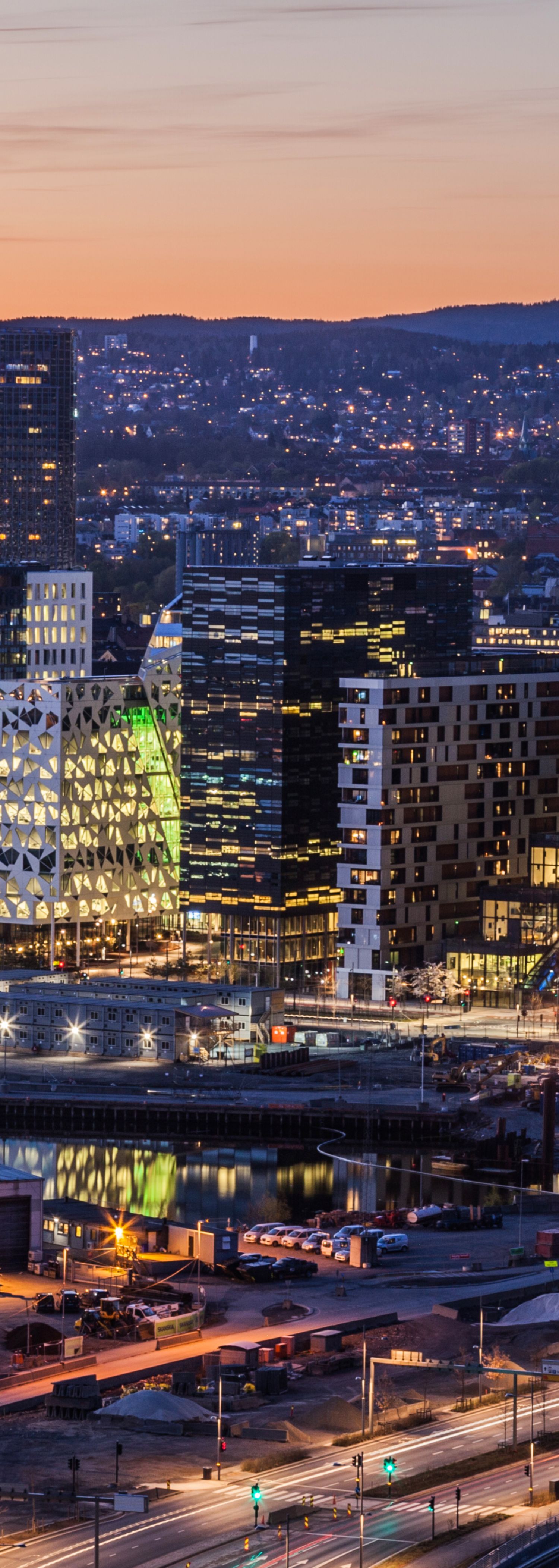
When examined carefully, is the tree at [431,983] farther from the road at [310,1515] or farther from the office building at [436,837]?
the road at [310,1515]

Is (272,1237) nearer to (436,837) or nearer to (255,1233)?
(255,1233)

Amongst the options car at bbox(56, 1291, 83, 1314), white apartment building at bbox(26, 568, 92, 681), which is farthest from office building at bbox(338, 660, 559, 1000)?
car at bbox(56, 1291, 83, 1314)

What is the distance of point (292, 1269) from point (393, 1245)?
4742 millimetres

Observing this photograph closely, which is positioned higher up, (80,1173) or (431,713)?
(431,713)

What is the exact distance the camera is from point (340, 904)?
12925 centimetres

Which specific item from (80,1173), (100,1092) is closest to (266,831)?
(100,1092)

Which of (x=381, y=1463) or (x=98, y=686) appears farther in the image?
(x=98, y=686)

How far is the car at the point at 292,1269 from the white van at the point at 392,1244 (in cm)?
309

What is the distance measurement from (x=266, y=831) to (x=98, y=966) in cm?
949

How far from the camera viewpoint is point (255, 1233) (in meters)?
88.4

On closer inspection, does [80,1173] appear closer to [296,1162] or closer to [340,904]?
[296,1162]

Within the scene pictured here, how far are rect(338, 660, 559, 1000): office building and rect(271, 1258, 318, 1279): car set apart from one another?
4395 cm

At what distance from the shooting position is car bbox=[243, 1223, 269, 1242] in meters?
87.9

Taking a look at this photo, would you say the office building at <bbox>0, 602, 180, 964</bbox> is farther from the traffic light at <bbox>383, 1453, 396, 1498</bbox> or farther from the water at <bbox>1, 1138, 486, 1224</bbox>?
the traffic light at <bbox>383, 1453, 396, 1498</bbox>
